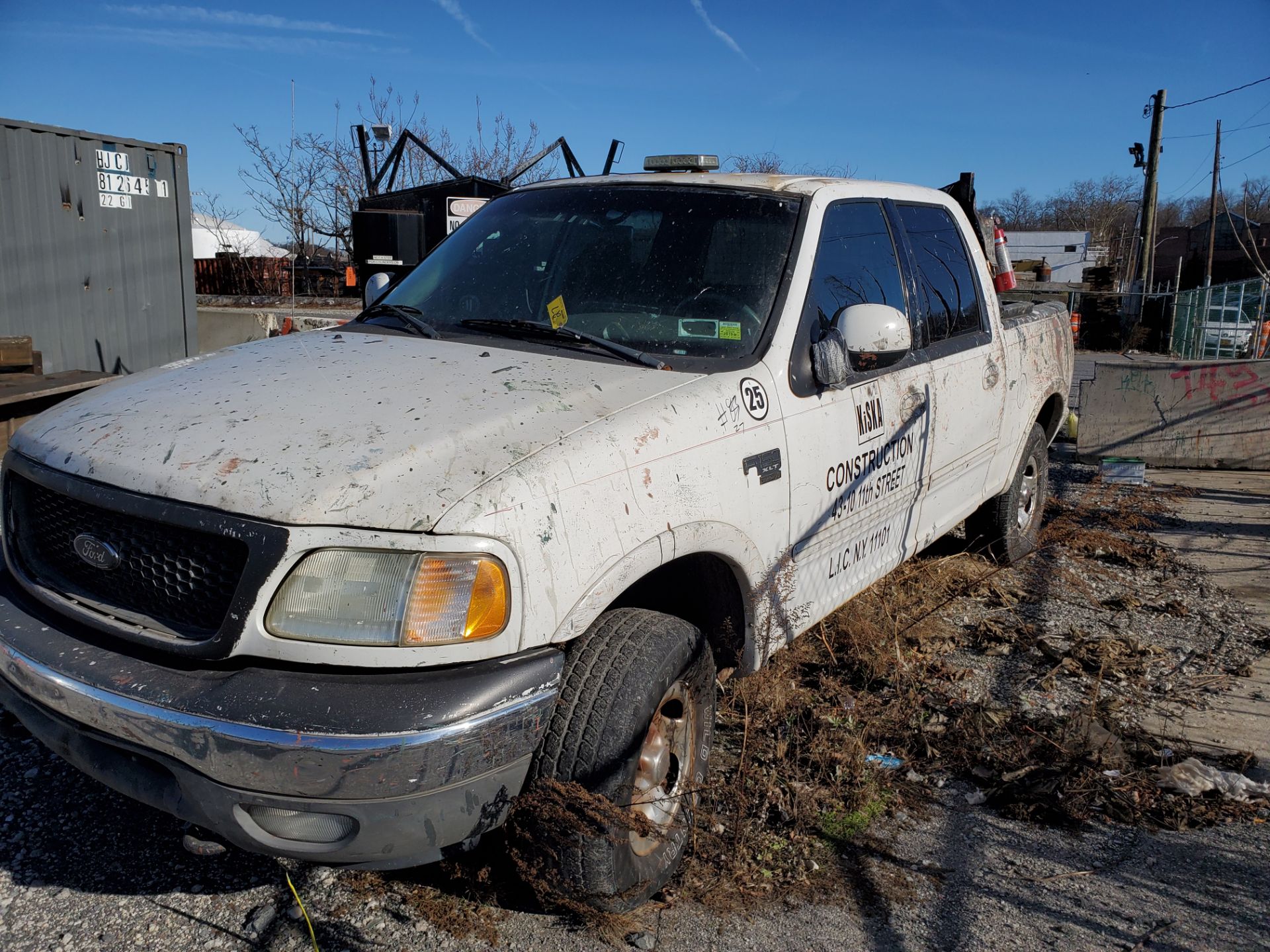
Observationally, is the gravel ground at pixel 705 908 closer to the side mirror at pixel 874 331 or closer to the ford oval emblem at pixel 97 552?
the ford oval emblem at pixel 97 552

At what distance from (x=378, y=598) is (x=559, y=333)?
1296mm

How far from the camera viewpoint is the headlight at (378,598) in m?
2.14

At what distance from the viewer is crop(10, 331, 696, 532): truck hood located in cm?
221

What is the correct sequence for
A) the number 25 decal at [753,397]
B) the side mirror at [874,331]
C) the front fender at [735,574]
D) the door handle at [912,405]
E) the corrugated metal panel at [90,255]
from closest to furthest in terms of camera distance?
1. the front fender at [735,574]
2. the number 25 decal at [753,397]
3. the side mirror at [874,331]
4. the door handle at [912,405]
5. the corrugated metal panel at [90,255]

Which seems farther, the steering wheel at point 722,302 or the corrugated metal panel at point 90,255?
the corrugated metal panel at point 90,255

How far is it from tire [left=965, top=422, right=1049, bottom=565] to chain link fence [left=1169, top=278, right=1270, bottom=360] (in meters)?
17.7

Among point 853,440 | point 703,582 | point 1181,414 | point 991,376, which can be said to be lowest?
point 1181,414

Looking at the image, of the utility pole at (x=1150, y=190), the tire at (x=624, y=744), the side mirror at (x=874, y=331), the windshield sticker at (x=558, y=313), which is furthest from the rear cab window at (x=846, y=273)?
the utility pole at (x=1150, y=190)

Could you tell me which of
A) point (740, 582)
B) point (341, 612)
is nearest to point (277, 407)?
point (341, 612)

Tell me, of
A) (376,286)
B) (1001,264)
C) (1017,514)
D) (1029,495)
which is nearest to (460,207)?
(1001,264)

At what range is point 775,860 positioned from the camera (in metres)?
→ 2.93

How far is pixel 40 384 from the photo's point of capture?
6430mm

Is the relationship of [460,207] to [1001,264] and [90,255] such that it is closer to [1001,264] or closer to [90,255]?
[90,255]

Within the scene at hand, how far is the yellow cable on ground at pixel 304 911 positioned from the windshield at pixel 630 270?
5.65ft
